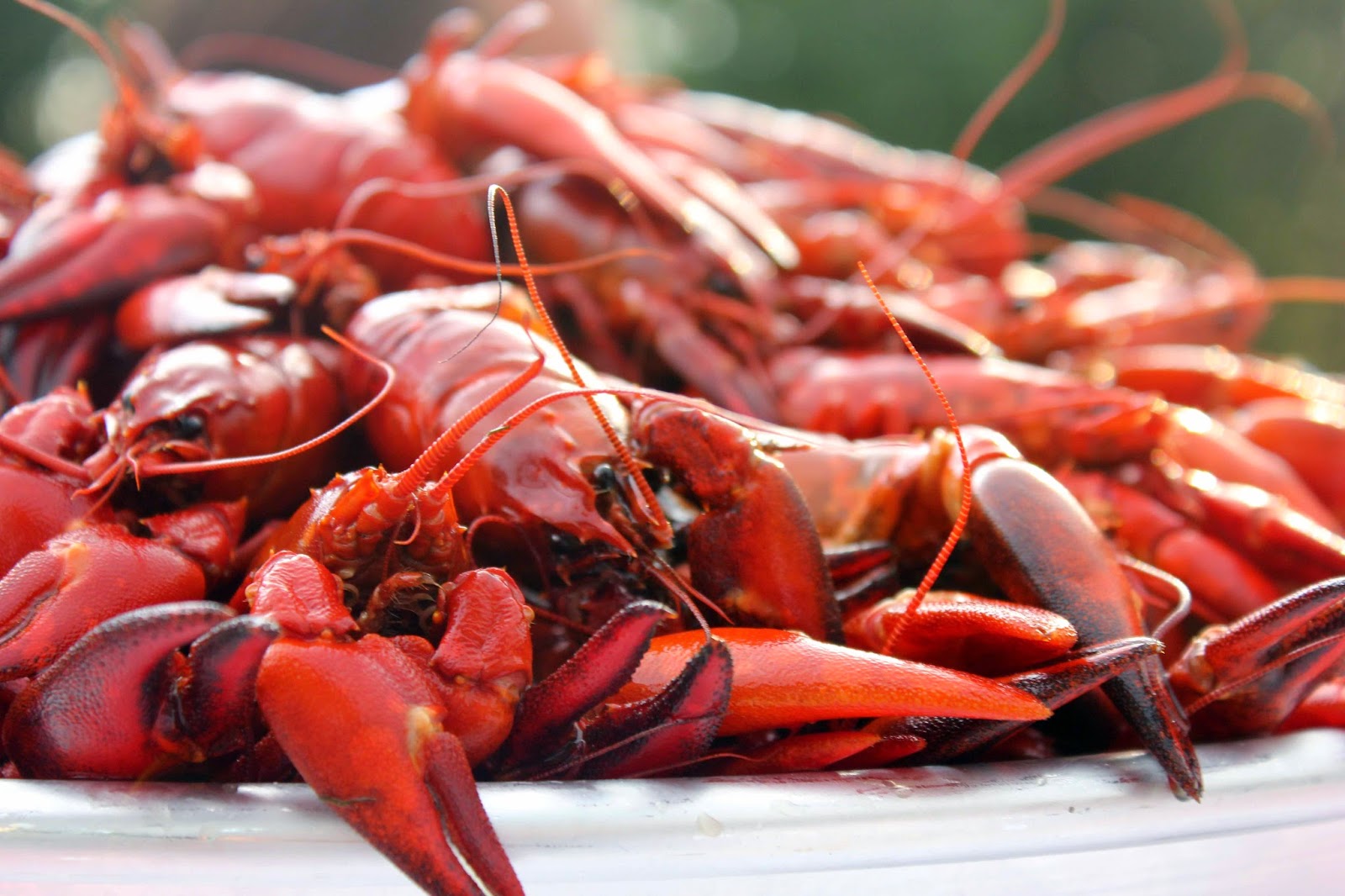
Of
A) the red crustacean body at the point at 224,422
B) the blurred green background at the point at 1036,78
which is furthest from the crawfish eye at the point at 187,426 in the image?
the blurred green background at the point at 1036,78

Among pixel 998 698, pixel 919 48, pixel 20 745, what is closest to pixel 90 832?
pixel 20 745

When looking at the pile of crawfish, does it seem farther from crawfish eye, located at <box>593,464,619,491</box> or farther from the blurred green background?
the blurred green background

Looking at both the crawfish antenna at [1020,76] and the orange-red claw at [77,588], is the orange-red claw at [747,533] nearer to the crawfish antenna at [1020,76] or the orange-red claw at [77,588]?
the orange-red claw at [77,588]

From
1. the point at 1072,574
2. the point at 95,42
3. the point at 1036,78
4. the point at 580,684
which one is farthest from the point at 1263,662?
the point at 1036,78

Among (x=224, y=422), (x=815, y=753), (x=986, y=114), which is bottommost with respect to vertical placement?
(x=815, y=753)

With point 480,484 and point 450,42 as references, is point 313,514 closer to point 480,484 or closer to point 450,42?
point 480,484

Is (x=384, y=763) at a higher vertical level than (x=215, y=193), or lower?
lower

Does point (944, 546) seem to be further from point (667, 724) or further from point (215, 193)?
point (215, 193)

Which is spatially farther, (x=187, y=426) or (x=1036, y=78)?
(x=1036, y=78)
